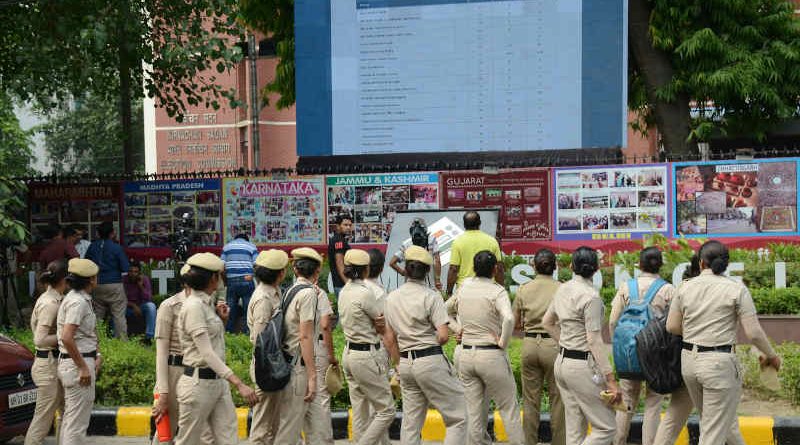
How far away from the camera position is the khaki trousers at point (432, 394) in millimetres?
8258

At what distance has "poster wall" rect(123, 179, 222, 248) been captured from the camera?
18.1 meters

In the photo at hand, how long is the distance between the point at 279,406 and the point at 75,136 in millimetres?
45964

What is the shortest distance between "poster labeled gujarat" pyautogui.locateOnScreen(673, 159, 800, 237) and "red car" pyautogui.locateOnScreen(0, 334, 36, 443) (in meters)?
9.79

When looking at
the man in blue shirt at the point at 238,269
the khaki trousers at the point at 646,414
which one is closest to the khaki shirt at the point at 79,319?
the khaki trousers at the point at 646,414

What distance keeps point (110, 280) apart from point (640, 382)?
8191 millimetres

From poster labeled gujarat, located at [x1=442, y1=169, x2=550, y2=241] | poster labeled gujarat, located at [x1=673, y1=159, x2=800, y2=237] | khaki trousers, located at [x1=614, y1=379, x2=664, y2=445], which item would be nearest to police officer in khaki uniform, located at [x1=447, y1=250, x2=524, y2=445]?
khaki trousers, located at [x1=614, y1=379, x2=664, y2=445]

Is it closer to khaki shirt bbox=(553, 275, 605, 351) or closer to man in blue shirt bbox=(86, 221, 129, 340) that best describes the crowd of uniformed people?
khaki shirt bbox=(553, 275, 605, 351)

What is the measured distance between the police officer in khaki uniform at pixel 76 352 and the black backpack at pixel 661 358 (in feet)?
14.1

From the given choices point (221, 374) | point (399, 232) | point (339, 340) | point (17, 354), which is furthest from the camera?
point (399, 232)

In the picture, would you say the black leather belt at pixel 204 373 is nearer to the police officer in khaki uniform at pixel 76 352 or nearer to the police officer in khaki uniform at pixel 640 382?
the police officer in khaki uniform at pixel 76 352

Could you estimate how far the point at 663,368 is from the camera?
8.16m

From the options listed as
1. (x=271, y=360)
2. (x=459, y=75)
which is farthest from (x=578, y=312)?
(x=459, y=75)

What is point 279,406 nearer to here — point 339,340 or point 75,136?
point 339,340

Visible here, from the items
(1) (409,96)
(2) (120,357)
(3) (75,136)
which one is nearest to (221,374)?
(2) (120,357)
